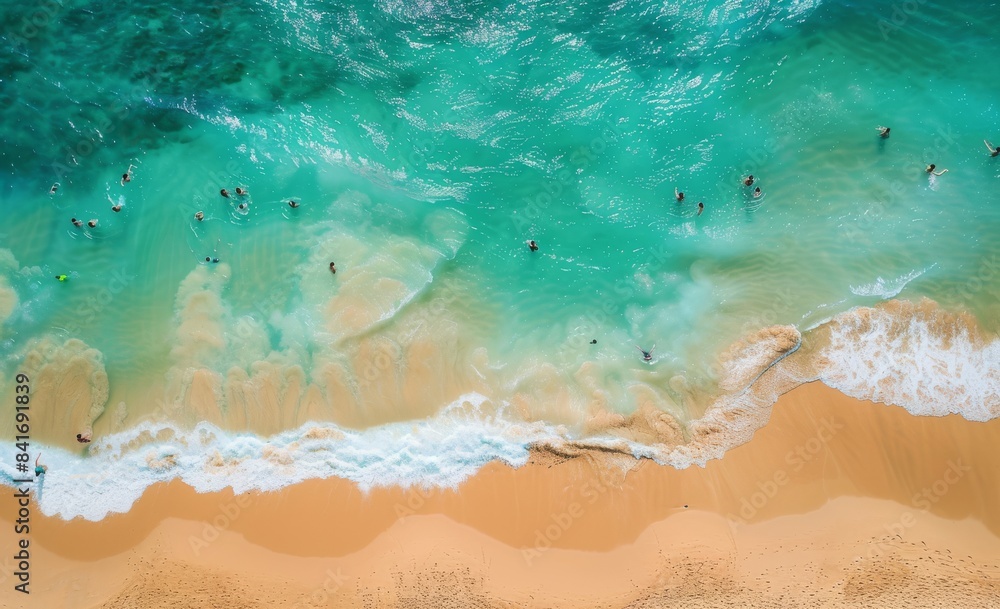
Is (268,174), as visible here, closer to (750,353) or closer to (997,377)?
(750,353)

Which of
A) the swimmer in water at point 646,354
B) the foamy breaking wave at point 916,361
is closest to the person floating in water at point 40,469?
the swimmer in water at point 646,354

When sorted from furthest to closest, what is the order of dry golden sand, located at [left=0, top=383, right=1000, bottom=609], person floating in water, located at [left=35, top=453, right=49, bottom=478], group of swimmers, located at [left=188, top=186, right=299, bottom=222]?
group of swimmers, located at [left=188, top=186, right=299, bottom=222], person floating in water, located at [left=35, top=453, right=49, bottom=478], dry golden sand, located at [left=0, top=383, right=1000, bottom=609]

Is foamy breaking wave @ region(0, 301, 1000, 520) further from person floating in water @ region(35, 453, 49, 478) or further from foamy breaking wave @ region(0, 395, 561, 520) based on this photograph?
person floating in water @ region(35, 453, 49, 478)

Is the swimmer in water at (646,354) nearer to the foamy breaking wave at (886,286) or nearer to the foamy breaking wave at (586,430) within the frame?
the foamy breaking wave at (586,430)

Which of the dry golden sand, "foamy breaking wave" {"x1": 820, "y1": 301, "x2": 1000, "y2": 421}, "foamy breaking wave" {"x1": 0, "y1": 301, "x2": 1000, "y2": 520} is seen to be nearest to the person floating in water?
"foamy breaking wave" {"x1": 0, "y1": 301, "x2": 1000, "y2": 520}

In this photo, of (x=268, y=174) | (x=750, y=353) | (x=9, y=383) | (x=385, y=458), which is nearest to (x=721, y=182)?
(x=750, y=353)

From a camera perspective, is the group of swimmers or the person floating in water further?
the group of swimmers

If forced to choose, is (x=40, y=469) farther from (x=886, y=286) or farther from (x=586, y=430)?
(x=886, y=286)
